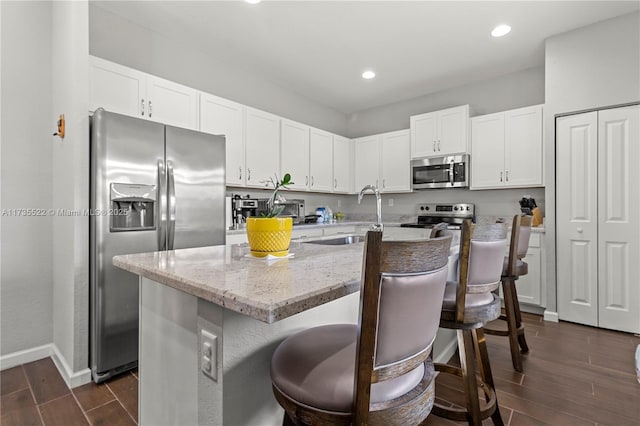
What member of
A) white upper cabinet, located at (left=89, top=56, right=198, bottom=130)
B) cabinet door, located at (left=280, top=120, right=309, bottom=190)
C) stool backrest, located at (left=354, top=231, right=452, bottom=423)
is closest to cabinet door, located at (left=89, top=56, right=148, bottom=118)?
white upper cabinet, located at (left=89, top=56, right=198, bottom=130)

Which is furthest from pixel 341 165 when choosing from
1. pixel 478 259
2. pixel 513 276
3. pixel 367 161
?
pixel 478 259

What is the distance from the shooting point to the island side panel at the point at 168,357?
99 centimetres

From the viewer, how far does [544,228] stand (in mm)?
3367

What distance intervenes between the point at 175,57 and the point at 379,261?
3670 mm

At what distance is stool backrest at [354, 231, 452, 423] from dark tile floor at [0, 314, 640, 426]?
1269 millimetres

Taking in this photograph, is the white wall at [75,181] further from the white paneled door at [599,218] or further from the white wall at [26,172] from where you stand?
the white paneled door at [599,218]

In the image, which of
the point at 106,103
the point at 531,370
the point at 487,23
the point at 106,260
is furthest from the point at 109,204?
the point at 487,23

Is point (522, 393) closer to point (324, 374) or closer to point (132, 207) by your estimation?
point (324, 374)

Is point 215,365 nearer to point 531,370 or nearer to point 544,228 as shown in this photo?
point 531,370

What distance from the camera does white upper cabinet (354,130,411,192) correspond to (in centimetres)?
471

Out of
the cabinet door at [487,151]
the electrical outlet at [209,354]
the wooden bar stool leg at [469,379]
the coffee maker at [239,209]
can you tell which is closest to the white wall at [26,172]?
the coffee maker at [239,209]

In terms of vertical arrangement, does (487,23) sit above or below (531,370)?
above

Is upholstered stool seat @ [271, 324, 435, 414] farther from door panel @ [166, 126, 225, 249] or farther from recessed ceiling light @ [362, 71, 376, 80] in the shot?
recessed ceiling light @ [362, 71, 376, 80]

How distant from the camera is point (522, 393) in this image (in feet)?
6.41
